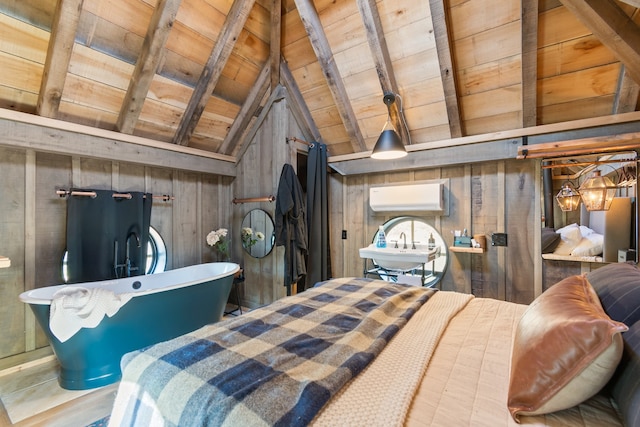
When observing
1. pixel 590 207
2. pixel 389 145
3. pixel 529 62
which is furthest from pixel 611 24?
pixel 389 145

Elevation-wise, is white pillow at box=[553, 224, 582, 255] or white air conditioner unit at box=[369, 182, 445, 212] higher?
white air conditioner unit at box=[369, 182, 445, 212]

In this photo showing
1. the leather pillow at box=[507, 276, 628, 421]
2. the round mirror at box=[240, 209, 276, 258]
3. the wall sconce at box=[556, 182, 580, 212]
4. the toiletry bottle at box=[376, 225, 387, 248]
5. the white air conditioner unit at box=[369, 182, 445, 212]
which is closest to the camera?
the leather pillow at box=[507, 276, 628, 421]

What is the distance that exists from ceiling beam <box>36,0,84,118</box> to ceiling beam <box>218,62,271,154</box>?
1672 millimetres

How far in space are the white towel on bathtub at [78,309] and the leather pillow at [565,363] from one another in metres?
2.49

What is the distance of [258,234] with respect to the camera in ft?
12.0

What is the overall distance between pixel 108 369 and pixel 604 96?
4.55 metres

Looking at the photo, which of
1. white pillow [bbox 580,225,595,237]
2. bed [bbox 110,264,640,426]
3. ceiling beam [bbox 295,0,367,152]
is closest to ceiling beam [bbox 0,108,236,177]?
ceiling beam [bbox 295,0,367,152]

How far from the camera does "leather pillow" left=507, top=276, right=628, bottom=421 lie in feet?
2.44

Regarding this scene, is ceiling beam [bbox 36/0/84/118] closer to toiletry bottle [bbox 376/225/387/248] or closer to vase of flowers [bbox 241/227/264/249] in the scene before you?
vase of flowers [bbox 241/227/264/249]

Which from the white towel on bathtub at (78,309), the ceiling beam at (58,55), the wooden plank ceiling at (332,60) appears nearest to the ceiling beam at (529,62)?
the wooden plank ceiling at (332,60)

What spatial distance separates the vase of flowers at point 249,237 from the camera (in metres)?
3.64

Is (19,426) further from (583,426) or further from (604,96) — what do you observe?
(604,96)

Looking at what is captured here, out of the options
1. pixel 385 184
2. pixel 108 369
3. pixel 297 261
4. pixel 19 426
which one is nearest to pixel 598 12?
pixel 385 184

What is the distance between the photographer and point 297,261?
127 inches
